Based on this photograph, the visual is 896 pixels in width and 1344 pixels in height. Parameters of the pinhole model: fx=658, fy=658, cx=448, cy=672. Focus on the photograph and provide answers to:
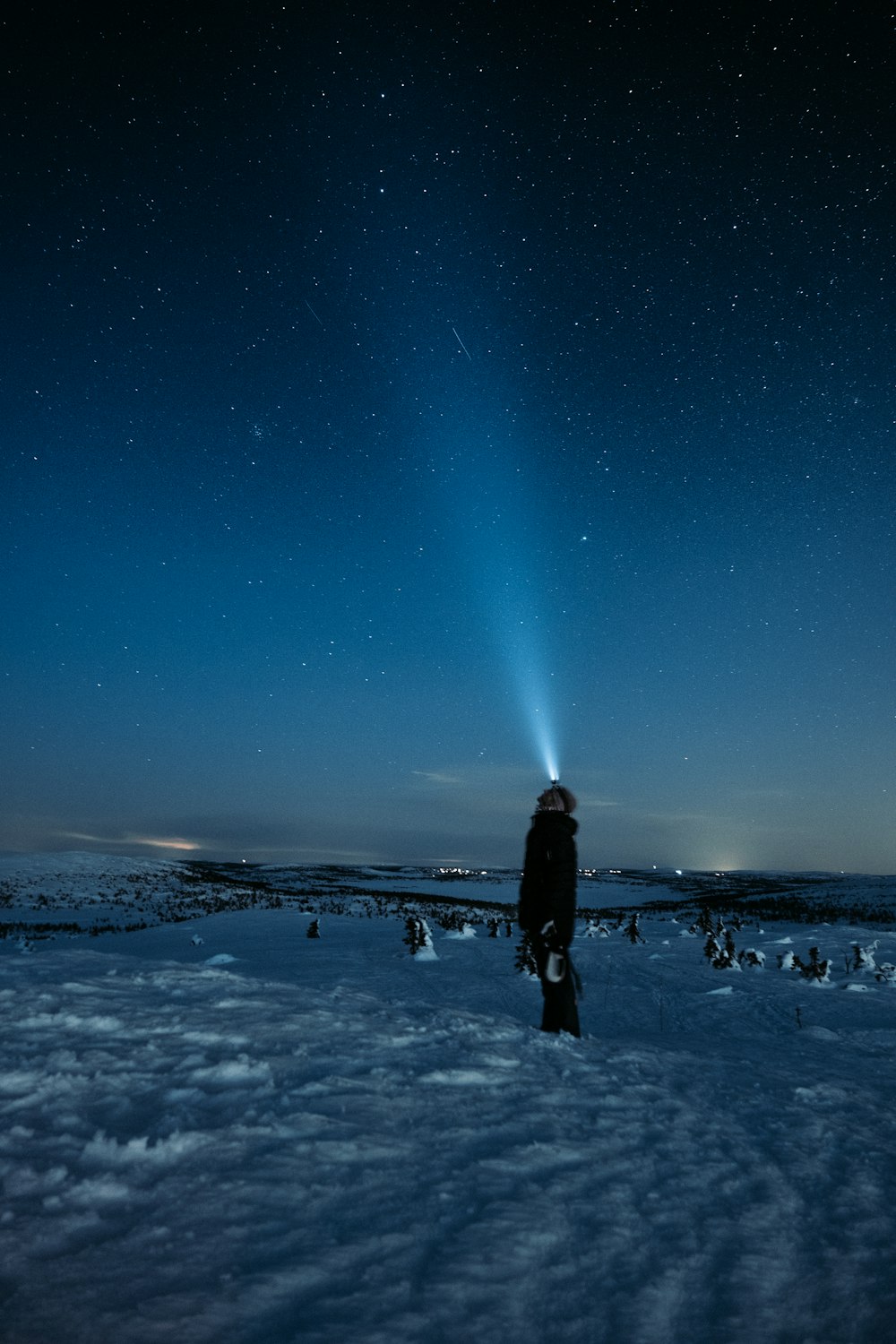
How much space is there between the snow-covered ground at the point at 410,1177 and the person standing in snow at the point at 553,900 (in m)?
0.47

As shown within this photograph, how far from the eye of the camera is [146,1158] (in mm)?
2545

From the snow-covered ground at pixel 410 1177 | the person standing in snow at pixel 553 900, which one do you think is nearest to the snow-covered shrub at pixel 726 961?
the snow-covered ground at pixel 410 1177

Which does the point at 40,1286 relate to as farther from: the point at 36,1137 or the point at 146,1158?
the point at 36,1137

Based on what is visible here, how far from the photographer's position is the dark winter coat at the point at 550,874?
5668 mm

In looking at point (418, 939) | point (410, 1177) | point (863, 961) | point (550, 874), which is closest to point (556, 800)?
point (550, 874)

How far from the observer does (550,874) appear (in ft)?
18.9

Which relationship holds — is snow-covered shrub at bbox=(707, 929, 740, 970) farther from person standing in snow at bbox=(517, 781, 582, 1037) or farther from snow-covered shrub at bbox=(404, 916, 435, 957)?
person standing in snow at bbox=(517, 781, 582, 1037)

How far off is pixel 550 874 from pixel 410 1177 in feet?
11.0

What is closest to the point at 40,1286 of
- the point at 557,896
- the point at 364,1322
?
the point at 364,1322

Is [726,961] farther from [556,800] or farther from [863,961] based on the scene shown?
[556,800]

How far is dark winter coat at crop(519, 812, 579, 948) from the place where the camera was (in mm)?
5668

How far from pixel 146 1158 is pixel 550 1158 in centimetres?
165

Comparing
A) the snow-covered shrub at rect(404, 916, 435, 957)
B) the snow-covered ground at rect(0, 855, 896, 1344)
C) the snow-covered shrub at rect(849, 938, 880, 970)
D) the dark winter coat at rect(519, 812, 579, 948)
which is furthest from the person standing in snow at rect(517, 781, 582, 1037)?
the snow-covered shrub at rect(849, 938, 880, 970)

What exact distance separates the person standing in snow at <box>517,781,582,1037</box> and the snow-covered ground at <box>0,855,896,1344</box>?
0.47 m
